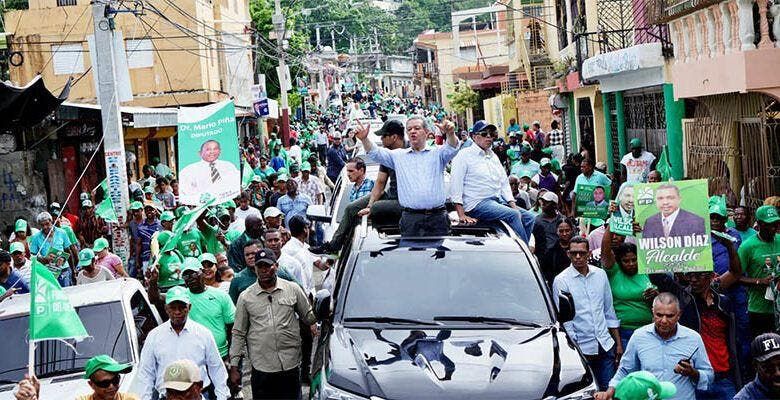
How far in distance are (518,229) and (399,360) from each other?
356 centimetres

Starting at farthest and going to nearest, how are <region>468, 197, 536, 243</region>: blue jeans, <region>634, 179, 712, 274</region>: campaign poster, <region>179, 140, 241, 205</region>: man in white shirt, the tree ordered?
1. the tree
2. <region>179, 140, 241, 205</region>: man in white shirt
3. <region>468, 197, 536, 243</region>: blue jeans
4. <region>634, 179, 712, 274</region>: campaign poster

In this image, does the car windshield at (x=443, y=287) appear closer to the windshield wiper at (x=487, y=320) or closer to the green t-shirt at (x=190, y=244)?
the windshield wiper at (x=487, y=320)

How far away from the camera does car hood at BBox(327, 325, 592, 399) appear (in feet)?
22.9

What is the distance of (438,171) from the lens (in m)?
9.59

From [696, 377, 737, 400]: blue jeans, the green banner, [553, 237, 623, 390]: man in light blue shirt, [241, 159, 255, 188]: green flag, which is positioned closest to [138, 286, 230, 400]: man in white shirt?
[553, 237, 623, 390]: man in light blue shirt

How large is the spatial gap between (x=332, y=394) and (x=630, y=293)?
10.2 feet

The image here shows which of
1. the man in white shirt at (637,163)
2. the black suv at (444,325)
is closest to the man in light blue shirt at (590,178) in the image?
the man in white shirt at (637,163)

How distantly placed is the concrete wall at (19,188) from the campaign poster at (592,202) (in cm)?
1156

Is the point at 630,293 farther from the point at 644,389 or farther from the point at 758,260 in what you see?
the point at 644,389

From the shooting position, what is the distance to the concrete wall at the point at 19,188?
2138 cm

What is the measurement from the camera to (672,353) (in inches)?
284

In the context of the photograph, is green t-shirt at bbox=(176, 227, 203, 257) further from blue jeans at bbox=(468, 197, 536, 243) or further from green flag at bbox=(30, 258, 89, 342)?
green flag at bbox=(30, 258, 89, 342)

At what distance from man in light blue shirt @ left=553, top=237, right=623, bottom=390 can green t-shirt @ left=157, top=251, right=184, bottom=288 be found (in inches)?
171

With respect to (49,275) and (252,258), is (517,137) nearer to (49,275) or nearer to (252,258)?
(252,258)
